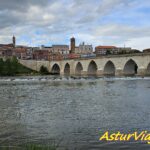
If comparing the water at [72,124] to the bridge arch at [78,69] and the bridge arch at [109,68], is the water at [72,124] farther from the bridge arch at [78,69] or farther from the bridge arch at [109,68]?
the bridge arch at [78,69]

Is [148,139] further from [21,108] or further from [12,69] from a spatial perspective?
[12,69]

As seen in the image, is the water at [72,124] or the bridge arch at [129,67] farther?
the bridge arch at [129,67]

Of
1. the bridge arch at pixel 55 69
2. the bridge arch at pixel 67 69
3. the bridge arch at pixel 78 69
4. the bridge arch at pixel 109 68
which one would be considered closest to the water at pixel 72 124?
the bridge arch at pixel 109 68

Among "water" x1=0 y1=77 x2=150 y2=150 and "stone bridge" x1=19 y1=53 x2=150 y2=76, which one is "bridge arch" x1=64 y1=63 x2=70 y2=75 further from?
"water" x1=0 y1=77 x2=150 y2=150

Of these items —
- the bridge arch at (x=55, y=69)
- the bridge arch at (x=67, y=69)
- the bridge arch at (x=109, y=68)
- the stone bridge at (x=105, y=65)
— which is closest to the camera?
the stone bridge at (x=105, y=65)

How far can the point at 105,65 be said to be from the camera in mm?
122375

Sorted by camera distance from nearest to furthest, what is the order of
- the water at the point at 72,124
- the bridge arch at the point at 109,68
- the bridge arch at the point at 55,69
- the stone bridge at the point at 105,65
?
the water at the point at 72,124 → the stone bridge at the point at 105,65 → the bridge arch at the point at 109,68 → the bridge arch at the point at 55,69

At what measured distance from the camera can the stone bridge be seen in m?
101

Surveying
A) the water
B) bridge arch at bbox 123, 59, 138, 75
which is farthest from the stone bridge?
the water

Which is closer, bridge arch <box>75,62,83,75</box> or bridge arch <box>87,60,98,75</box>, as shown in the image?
bridge arch <box>87,60,98,75</box>

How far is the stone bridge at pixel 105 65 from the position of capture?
100812 millimetres

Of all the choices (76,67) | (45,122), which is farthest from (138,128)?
(76,67)

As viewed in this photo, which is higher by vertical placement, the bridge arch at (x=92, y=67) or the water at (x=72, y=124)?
the bridge arch at (x=92, y=67)

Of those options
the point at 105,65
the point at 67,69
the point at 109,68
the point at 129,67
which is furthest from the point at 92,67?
the point at 129,67
